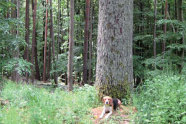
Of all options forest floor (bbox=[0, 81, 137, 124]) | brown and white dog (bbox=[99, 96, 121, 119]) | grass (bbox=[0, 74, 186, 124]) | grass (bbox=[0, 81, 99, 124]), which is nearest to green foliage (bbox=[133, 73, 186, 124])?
grass (bbox=[0, 74, 186, 124])

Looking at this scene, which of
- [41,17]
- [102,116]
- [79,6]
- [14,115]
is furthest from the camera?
[41,17]

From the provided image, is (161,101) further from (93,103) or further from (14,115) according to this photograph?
(14,115)

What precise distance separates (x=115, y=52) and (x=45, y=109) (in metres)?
2.27

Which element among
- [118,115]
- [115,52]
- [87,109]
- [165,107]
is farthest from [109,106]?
[115,52]

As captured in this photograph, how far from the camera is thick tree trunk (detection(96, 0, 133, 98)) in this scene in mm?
5180

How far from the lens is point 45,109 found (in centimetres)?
391

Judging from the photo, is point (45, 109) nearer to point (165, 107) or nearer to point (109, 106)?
point (109, 106)

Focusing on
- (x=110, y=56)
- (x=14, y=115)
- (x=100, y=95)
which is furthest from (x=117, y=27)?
(x=14, y=115)

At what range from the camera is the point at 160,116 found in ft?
11.1

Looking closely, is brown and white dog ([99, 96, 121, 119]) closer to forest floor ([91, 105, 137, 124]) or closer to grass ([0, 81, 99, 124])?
forest floor ([91, 105, 137, 124])

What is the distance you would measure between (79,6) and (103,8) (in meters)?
17.3

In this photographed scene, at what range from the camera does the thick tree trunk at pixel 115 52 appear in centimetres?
518

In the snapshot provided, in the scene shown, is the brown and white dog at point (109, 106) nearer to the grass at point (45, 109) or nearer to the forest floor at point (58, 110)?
the forest floor at point (58, 110)

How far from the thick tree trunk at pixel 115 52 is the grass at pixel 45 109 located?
20.6 inches
